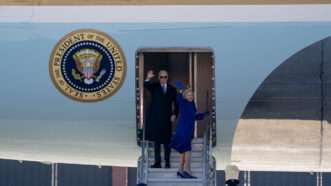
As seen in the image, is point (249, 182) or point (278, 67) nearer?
point (278, 67)

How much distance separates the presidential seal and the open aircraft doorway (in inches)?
15.2

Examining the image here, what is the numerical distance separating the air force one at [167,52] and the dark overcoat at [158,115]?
18cm

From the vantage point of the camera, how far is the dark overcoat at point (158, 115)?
604 inches

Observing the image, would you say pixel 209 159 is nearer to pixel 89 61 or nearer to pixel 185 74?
pixel 185 74

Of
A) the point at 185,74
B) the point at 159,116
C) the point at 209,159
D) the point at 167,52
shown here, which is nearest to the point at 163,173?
the point at 209,159

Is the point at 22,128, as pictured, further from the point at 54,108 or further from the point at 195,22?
the point at 195,22

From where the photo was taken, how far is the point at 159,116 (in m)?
15.4

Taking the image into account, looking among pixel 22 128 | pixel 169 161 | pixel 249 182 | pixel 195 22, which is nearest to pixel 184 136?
pixel 169 161

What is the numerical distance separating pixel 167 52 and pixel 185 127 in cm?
139

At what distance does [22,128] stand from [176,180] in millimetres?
Answer: 2843

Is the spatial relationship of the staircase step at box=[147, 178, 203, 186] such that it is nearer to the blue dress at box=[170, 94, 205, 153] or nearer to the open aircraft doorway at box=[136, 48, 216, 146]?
the blue dress at box=[170, 94, 205, 153]

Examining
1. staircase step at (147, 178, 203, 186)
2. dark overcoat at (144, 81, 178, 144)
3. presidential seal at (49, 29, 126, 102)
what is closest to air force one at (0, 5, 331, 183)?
presidential seal at (49, 29, 126, 102)

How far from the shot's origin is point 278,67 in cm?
1504

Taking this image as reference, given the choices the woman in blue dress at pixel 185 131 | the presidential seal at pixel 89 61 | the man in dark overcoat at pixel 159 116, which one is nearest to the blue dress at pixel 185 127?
the woman in blue dress at pixel 185 131
